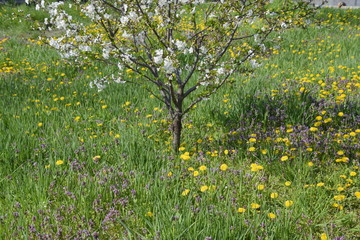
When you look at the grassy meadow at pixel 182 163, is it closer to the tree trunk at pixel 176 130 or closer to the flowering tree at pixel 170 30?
the tree trunk at pixel 176 130

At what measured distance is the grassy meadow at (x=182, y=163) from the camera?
7.75 ft

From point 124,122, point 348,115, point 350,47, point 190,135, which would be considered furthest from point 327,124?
point 350,47

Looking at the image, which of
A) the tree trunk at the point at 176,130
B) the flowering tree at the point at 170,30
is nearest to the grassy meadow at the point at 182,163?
the tree trunk at the point at 176,130

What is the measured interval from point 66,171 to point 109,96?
2109 mm

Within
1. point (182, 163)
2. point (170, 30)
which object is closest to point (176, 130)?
point (182, 163)

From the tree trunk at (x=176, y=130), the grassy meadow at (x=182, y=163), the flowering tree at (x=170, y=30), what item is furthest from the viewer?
the tree trunk at (x=176, y=130)

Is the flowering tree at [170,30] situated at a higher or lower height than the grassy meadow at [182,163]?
higher

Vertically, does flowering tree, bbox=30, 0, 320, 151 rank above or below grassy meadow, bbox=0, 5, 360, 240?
above

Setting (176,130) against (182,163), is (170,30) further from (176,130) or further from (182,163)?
(182,163)

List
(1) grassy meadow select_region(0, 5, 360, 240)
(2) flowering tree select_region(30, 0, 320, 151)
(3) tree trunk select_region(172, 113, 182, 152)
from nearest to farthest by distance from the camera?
(1) grassy meadow select_region(0, 5, 360, 240) < (2) flowering tree select_region(30, 0, 320, 151) < (3) tree trunk select_region(172, 113, 182, 152)

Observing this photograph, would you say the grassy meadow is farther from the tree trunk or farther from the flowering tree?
the flowering tree

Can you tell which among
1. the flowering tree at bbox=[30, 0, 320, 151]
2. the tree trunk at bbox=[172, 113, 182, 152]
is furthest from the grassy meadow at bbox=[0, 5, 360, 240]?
the flowering tree at bbox=[30, 0, 320, 151]

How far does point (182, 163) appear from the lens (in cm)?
330

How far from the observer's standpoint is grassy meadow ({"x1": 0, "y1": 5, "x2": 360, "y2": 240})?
2.36 meters
